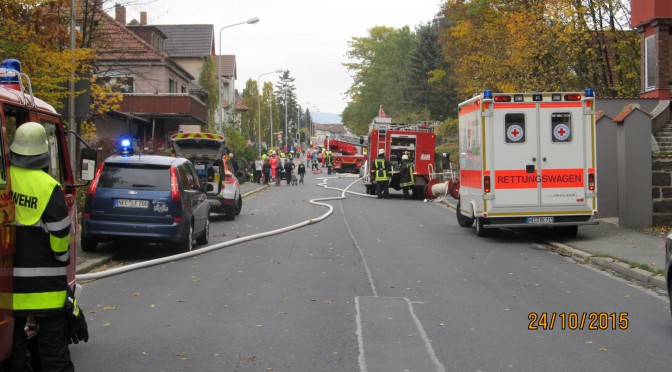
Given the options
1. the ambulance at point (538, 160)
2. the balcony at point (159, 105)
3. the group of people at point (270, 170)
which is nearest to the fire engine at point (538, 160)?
the ambulance at point (538, 160)

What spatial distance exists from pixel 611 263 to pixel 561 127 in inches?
164

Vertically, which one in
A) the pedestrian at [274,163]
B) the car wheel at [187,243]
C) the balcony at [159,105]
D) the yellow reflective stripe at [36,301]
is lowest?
the car wheel at [187,243]

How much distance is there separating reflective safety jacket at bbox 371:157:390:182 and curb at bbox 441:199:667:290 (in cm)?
1489

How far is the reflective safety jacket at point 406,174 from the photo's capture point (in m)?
30.6

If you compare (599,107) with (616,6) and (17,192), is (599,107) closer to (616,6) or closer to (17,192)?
(616,6)

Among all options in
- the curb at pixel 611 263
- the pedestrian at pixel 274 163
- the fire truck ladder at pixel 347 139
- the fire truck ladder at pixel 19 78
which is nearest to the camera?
the fire truck ladder at pixel 19 78

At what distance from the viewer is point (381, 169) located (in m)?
30.5

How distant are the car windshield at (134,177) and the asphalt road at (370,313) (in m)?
1.39

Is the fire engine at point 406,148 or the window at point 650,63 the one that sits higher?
the window at point 650,63

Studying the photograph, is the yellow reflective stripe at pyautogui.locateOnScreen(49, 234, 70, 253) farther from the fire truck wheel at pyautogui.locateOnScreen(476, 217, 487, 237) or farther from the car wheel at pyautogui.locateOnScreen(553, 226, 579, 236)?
the car wheel at pyautogui.locateOnScreen(553, 226, 579, 236)

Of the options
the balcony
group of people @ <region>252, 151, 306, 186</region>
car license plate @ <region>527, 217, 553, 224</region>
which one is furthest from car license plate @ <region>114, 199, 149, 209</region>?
group of people @ <region>252, 151, 306, 186</region>

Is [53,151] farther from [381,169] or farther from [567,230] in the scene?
[381,169]

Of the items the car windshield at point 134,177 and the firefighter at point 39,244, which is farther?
the car windshield at point 134,177

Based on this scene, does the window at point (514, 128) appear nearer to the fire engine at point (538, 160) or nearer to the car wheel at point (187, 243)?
the fire engine at point (538, 160)
